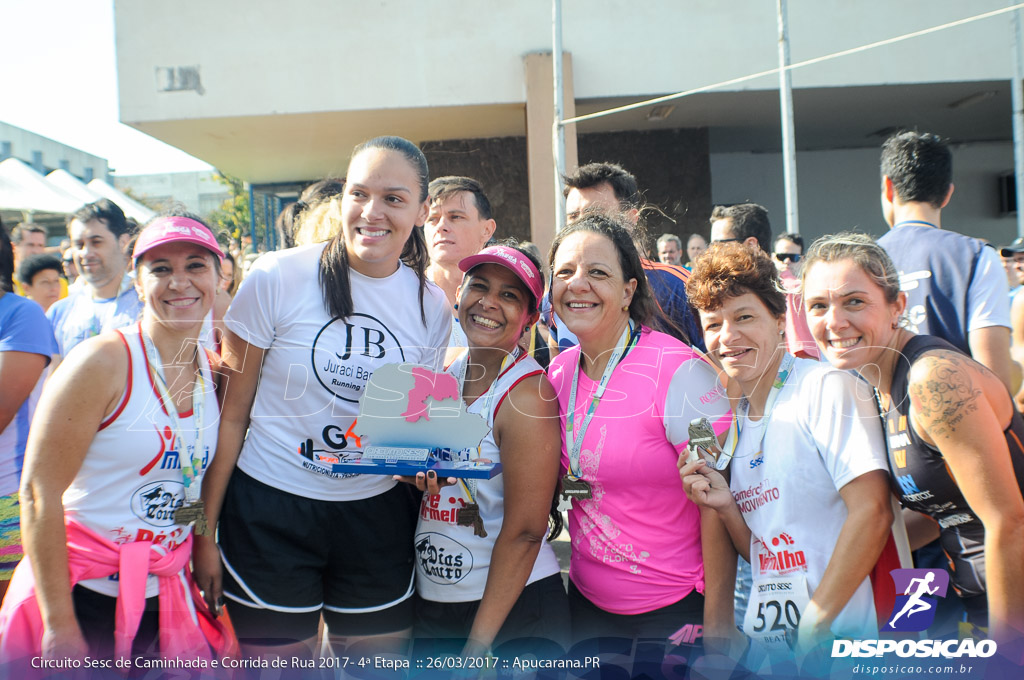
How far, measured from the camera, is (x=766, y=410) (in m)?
2.25

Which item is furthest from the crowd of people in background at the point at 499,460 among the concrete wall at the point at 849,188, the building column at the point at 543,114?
the concrete wall at the point at 849,188

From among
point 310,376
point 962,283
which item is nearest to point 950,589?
point 962,283

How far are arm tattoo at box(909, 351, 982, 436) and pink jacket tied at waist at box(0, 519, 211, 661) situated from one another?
2261 mm

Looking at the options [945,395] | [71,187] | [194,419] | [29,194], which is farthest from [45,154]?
[945,395]

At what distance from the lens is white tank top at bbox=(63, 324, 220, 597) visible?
7.04ft

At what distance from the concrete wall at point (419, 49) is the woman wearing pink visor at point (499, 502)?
9.37 m

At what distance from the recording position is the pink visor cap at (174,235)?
89.4 inches

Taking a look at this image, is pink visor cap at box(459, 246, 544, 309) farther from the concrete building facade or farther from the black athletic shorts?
the concrete building facade

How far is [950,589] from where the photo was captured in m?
2.26

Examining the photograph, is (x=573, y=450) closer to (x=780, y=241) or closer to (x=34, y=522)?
(x=34, y=522)

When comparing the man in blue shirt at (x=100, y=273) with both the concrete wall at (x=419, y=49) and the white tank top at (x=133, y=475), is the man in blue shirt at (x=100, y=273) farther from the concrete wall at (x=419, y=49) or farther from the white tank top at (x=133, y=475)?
the concrete wall at (x=419, y=49)

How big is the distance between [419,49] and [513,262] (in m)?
9.67

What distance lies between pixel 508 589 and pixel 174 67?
1129 centimetres

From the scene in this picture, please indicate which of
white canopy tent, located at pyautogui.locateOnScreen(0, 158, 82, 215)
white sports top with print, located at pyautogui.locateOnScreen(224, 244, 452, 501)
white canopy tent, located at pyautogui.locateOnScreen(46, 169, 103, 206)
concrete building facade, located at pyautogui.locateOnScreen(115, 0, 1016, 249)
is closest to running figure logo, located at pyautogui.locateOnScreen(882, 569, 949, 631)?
white sports top with print, located at pyautogui.locateOnScreen(224, 244, 452, 501)
